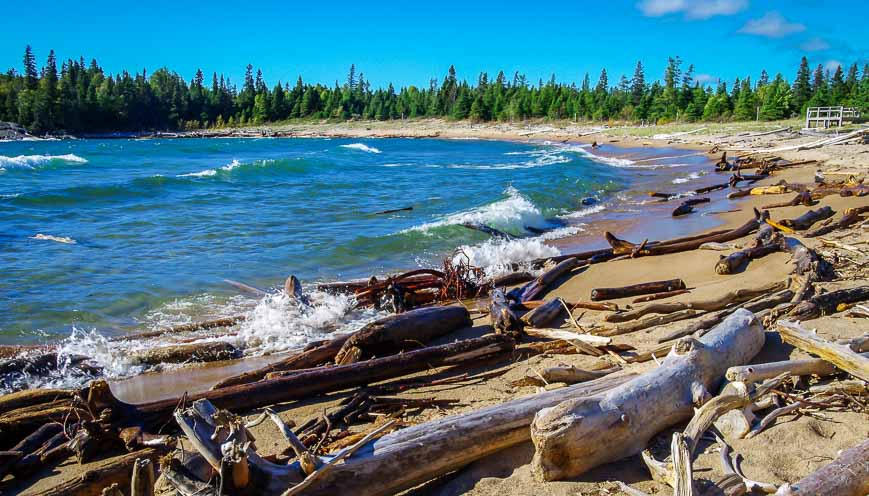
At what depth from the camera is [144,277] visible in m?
9.44

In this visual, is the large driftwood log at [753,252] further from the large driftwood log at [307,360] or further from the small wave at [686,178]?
the small wave at [686,178]

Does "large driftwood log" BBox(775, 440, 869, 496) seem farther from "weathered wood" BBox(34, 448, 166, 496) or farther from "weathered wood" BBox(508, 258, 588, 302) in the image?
"weathered wood" BBox(508, 258, 588, 302)

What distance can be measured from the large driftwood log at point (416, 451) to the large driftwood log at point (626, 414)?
30 centimetres

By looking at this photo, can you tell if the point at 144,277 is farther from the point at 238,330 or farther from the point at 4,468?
the point at 4,468

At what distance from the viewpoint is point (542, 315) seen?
612 centimetres

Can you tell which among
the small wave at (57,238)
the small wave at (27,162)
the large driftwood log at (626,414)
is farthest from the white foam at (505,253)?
the small wave at (27,162)

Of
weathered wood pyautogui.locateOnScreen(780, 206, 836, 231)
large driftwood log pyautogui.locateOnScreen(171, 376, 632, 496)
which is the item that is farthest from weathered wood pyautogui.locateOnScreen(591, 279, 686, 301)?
weathered wood pyautogui.locateOnScreen(780, 206, 836, 231)

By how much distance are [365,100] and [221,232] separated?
121 m

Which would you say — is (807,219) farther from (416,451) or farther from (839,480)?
(416,451)

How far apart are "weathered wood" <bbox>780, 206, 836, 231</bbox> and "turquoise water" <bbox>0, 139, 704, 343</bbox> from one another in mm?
4514

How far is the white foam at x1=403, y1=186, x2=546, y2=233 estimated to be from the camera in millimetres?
14039

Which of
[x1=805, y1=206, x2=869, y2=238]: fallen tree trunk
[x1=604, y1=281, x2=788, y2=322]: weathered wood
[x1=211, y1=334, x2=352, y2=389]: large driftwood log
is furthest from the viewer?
[x1=805, y1=206, x2=869, y2=238]: fallen tree trunk

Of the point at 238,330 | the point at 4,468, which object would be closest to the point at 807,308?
the point at 238,330

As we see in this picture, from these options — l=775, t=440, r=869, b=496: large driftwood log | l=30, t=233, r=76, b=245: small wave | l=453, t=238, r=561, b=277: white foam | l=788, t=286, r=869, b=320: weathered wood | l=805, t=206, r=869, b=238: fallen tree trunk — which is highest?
l=805, t=206, r=869, b=238: fallen tree trunk
